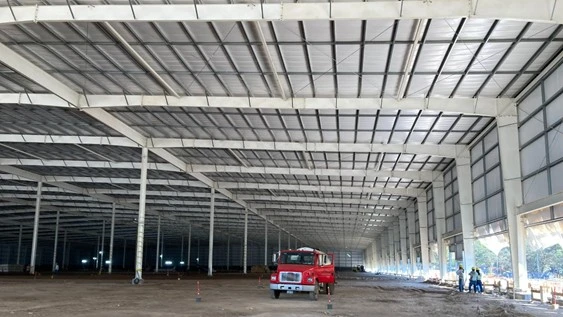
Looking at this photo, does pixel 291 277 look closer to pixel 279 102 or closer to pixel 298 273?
pixel 298 273

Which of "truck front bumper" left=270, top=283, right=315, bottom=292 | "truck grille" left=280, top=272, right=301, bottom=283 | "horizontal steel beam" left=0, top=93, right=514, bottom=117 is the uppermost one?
"horizontal steel beam" left=0, top=93, right=514, bottom=117

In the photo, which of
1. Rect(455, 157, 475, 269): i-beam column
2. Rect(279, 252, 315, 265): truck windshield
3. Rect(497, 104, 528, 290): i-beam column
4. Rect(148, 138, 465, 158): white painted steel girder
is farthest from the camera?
Rect(148, 138, 465, 158): white painted steel girder

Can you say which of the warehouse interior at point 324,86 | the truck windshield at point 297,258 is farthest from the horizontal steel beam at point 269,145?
the truck windshield at point 297,258

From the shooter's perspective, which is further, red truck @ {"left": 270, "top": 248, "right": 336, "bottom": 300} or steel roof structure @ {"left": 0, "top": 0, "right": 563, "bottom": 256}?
red truck @ {"left": 270, "top": 248, "right": 336, "bottom": 300}

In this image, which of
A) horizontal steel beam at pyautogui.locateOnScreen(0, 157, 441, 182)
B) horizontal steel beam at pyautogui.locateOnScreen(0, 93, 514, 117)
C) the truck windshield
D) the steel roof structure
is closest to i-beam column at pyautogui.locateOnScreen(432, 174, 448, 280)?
horizontal steel beam at pyautogui.locateOnScreen(0, 157, 441, 182)

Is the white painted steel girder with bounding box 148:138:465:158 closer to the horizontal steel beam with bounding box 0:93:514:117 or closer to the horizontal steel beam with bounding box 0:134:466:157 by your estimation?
the horizontal steel beam with bounding box 0:134:466:157

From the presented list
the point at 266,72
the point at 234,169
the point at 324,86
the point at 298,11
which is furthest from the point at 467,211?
the point at 298,11

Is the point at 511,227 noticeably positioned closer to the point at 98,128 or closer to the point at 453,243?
the point at 453,243

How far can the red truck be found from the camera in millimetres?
23328

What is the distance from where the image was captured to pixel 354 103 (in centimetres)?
2759

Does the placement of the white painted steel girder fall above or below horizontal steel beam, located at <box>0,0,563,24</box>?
below

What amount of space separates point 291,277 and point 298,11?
12171 millimetres

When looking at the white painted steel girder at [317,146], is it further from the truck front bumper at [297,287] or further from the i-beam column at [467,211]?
the truck front bumper at [297,287]

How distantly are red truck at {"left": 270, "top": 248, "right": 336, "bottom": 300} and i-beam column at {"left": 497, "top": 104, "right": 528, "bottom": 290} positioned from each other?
393 inches
